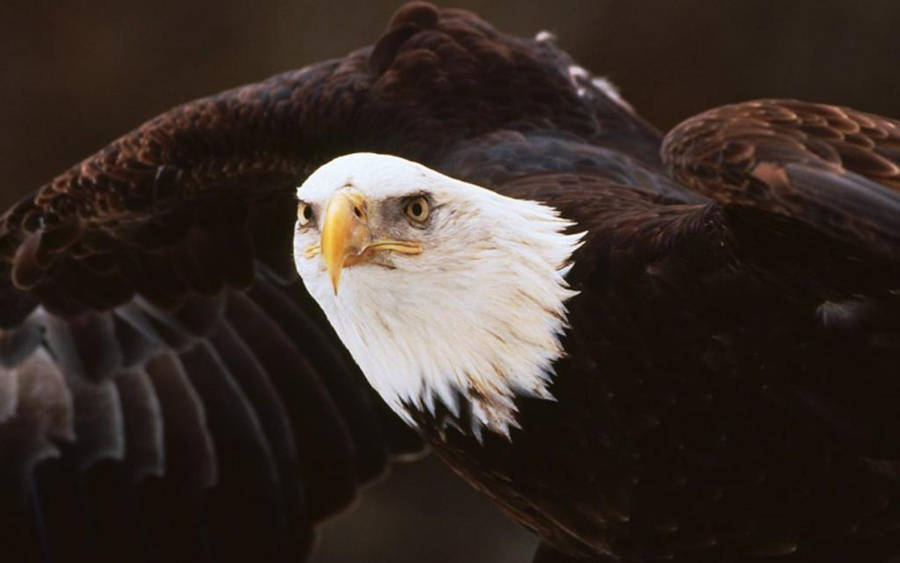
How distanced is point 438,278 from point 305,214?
0.85 feet

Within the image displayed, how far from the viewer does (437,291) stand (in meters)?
2.88

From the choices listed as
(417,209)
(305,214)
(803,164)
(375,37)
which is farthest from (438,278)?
(375,37)

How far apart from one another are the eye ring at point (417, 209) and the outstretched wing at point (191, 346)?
45.5 inches

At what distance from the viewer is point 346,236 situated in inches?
107

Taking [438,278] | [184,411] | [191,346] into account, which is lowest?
[184,411]

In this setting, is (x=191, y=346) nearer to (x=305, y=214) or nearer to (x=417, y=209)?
(x=305, y=214)

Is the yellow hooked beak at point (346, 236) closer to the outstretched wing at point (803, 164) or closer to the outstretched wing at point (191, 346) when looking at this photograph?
the outstretched wing at point (803, 164)

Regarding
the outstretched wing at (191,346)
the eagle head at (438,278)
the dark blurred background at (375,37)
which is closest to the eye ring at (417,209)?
the eagle head at (438,278)

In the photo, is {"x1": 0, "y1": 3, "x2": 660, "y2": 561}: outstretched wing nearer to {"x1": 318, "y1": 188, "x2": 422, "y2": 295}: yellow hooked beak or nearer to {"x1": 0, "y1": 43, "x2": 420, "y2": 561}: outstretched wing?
{"x1": 0, "y1": 43, "x2": 420, "y2": 561}: outstretched wing

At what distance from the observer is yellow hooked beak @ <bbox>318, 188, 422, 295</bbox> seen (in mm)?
2701

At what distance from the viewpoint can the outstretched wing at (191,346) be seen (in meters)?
4.01

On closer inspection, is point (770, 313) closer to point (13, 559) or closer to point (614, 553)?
point (614, 553)

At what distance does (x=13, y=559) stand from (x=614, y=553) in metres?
2.04

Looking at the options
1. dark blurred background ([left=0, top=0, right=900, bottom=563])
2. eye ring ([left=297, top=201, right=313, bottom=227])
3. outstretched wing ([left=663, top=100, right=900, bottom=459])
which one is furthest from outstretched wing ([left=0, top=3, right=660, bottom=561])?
dark blurred background ([left=0, top=0, right=900, bottom=563])
